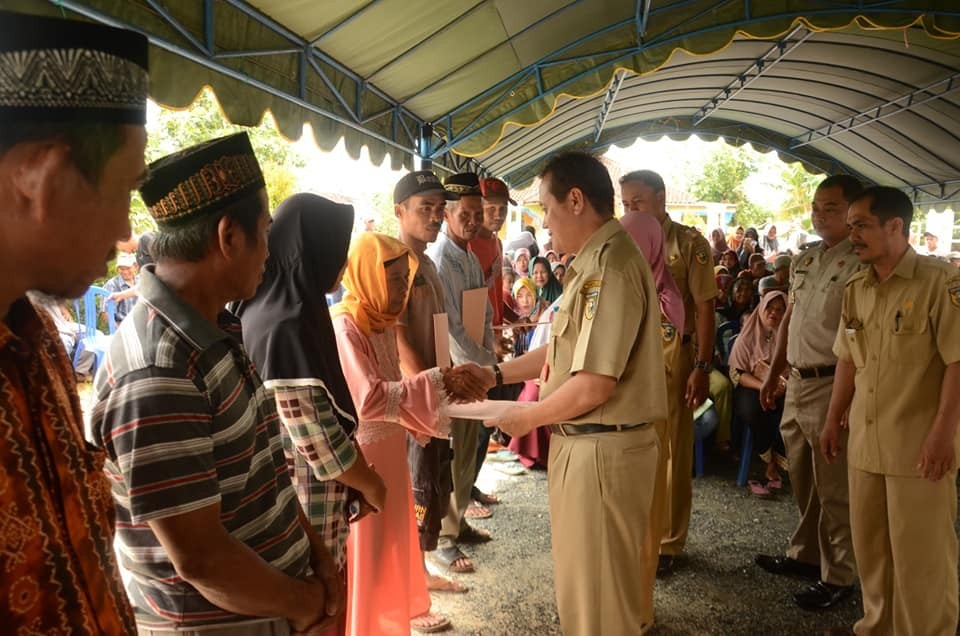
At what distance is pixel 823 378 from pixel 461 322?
2.08m

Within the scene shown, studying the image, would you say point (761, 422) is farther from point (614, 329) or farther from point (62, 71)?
point (62, 71)

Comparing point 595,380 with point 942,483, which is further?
point 942,483

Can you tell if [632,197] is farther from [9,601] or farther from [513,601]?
[9,601]

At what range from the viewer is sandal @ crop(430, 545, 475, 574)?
3812mm

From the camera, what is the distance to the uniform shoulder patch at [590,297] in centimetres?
215

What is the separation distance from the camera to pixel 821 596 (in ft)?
11.1

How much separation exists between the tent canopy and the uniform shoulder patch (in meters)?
2.08

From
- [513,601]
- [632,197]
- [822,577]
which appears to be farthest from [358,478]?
[822,577]

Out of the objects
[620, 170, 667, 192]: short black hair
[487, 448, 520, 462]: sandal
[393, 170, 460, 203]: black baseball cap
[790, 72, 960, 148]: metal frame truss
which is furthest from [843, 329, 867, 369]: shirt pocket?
[790, 72, 960, 148]: metal frame truss

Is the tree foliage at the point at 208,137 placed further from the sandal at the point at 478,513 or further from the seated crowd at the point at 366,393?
the seated crowd at the point at 366,393

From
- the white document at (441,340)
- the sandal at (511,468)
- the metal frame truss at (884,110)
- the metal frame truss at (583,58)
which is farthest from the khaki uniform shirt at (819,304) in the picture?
the metal frame truss at (884,110)

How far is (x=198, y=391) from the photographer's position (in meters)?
1.14

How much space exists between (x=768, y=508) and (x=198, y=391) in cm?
473

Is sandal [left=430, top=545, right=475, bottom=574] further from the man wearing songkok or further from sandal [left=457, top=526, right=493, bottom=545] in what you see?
the man wearing songkok
